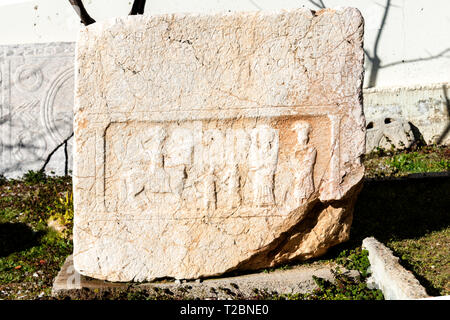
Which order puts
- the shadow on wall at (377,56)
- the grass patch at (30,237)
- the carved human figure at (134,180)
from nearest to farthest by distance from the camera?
the carved human figure at (134,180), the grass patch at (30,237), the shadow on wall at (377,56)

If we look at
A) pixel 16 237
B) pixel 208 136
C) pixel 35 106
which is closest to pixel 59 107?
pixel 35 106

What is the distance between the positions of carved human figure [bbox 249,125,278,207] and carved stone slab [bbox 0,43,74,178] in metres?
3.66

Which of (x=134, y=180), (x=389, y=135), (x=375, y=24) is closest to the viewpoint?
(x=134, y=180)

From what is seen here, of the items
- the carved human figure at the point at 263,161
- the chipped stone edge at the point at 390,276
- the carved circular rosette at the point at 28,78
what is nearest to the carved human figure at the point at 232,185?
the carved human figure at the point at 263,161

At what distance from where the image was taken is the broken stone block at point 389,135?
6.96 meters

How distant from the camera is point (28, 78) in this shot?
678 cm

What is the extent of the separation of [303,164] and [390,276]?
966mm

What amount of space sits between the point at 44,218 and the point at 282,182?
279cm

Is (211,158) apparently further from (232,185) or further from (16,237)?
(16,237)

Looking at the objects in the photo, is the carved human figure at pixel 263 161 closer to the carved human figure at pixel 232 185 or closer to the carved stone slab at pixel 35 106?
the carved human figure at pixel 232 185

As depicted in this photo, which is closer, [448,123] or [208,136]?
[208,136]

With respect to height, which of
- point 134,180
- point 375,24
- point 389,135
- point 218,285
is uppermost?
point 375,24

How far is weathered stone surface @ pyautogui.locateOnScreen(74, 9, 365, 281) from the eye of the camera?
3.77 metres
